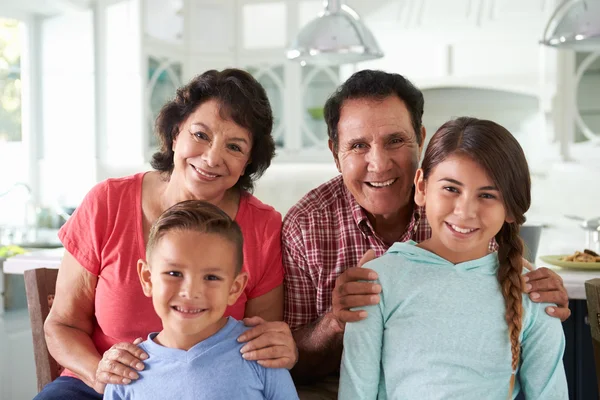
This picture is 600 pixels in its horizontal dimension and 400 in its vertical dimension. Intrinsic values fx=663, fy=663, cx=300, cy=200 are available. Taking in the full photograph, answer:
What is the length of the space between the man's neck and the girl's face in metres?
0.37

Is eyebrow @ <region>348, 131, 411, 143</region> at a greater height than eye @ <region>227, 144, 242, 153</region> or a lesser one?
greater

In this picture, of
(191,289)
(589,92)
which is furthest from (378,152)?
(589,92)

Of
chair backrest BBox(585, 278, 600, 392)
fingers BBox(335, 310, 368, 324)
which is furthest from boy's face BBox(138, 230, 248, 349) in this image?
chair backrest BBox(585, 278, 600, 392)

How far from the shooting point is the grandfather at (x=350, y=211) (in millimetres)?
1655

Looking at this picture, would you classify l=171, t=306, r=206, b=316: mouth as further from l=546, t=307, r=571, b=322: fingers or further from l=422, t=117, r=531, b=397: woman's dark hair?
l=546, t=307, r=571, b=322: fingers

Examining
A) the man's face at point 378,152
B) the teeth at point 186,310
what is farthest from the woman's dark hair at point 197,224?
the man's face at point 378,152

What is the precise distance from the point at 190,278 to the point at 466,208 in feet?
1.84

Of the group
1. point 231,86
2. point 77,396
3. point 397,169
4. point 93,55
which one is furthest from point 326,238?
point 93,55

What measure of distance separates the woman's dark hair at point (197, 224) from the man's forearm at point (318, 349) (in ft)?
1.21

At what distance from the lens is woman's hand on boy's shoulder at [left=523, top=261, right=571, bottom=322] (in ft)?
4.58

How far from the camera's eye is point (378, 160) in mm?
1627

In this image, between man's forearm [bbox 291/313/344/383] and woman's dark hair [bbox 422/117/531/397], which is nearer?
woman's dark hair [bbox 422/117/531/397]

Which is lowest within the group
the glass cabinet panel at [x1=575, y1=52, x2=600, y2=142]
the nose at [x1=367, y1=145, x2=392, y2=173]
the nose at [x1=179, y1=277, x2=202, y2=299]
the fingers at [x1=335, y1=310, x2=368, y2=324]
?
the fingers at [x1=335, y1=310, x2=368, y2=324]

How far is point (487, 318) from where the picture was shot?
1.40 meters
